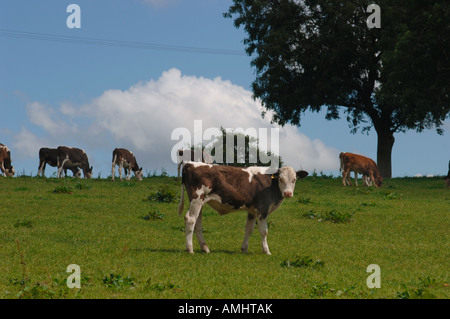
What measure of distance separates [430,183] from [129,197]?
2508 centimetres

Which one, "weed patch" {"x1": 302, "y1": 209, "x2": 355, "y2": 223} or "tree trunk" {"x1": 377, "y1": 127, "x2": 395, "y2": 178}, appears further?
"tree trunk" {"x1": 377, "y1": 127, "x2": 395, "y2": 178}

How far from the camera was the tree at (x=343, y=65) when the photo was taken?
134ft

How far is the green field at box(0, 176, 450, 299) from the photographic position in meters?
9.80

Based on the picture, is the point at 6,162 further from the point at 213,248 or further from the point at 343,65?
the point at 213,248

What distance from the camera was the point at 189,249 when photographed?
13.4 metres

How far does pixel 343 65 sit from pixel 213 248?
36.3 metres

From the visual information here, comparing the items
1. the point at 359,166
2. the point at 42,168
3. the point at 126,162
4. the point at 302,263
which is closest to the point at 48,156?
the point at 42,168

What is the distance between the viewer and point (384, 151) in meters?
49.5

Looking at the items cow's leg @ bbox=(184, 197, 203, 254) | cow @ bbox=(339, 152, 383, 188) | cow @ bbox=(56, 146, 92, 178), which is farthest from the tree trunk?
cow's leg @ bbox=(184, 197, 203, 254)

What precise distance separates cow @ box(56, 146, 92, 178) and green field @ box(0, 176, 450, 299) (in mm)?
14262

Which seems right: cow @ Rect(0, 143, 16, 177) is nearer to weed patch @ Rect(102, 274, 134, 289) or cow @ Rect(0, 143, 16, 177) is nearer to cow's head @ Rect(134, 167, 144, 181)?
cow's head @ Rect(134, 167, 144, 181)

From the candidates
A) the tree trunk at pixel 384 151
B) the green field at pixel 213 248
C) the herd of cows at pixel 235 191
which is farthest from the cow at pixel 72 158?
the herd of cows at pixel 235 191

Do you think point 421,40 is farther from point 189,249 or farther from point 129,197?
point 189,249
